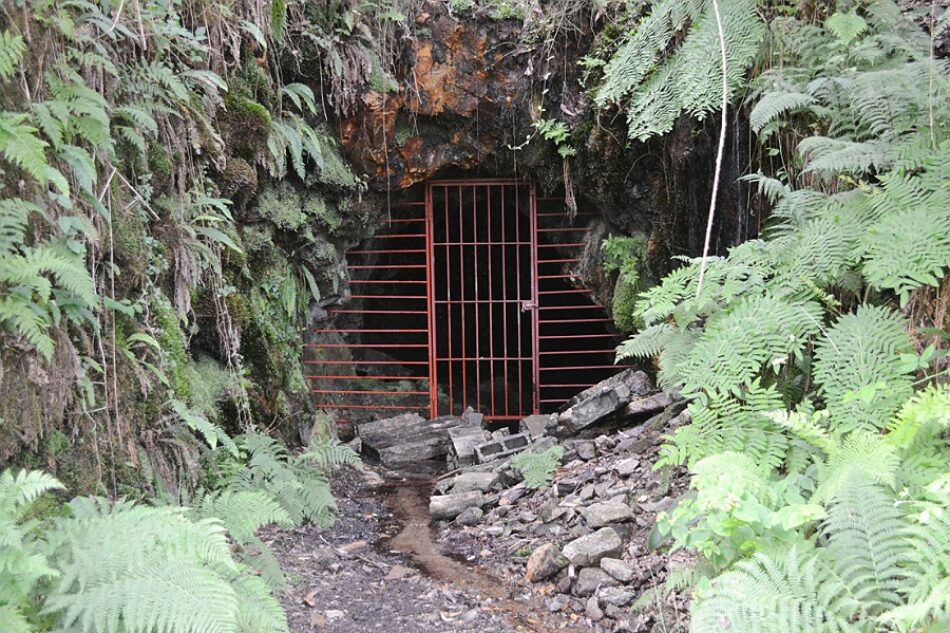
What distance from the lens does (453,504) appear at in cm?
528

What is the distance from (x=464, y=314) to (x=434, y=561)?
4.86 metres

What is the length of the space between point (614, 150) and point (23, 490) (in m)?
5.32

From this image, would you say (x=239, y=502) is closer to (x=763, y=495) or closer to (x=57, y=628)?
(x=57, y=628)

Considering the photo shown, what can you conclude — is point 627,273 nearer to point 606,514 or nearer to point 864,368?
point 606,514

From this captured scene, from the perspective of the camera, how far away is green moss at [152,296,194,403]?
12.4ft

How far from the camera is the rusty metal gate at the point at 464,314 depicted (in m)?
7.60

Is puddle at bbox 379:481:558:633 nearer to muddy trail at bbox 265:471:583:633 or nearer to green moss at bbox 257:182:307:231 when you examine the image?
muddy trail at bbox 265:471:583:633

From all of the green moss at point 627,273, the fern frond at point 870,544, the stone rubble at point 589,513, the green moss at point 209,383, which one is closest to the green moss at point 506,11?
the green moss at point 627,273

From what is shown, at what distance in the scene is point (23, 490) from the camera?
2.22 m

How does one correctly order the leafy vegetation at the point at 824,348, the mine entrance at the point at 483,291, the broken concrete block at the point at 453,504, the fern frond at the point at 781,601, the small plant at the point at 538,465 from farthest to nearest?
the mine entrance at the point at 483,291
the small plant at the point at 538,465
the broken concrete block at the point at 453,504
the leafy vegetation at the point at 824,348
the fern frond at the point at 781,601

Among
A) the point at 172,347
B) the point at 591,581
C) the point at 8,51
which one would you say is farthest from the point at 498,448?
the point at 8,51

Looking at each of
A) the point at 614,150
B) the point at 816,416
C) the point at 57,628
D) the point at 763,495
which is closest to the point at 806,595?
the point at 763,495

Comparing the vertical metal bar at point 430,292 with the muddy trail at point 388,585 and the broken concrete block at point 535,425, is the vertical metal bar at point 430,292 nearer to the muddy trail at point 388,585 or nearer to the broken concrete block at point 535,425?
the broken concrete block at point 535,425

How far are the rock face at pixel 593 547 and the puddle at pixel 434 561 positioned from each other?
0.34 m
